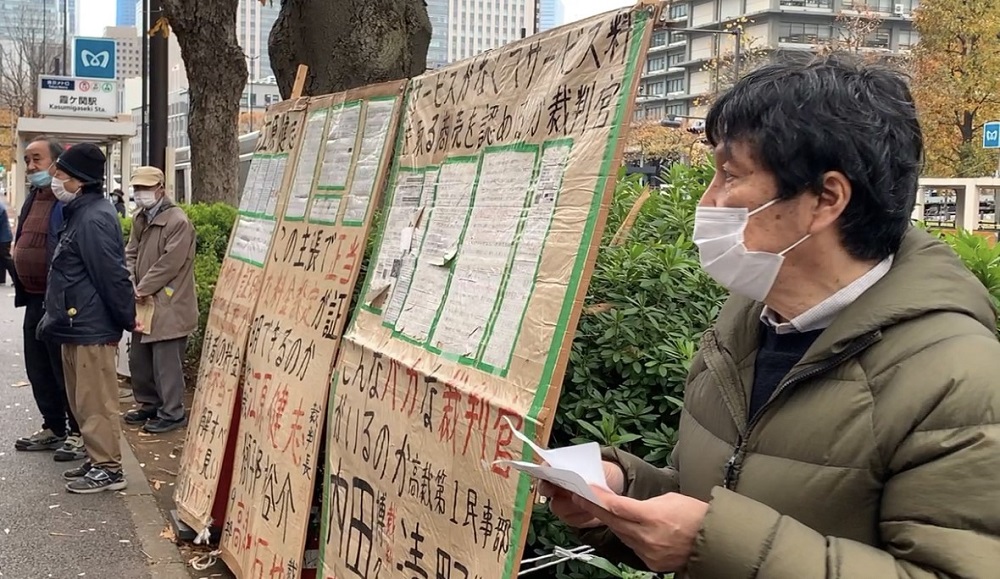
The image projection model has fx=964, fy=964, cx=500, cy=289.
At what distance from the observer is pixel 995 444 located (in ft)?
4.47

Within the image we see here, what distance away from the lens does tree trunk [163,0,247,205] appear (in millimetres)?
10695

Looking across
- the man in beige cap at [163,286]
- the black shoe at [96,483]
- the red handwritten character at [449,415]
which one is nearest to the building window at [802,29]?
the man in beige cap at [163,286]

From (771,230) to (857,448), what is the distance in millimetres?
407

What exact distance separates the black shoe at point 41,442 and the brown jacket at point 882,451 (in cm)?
638

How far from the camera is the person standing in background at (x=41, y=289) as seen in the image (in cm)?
655

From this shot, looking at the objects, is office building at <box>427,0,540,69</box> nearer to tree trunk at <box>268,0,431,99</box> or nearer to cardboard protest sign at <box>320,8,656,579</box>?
tree trunk at <box>268,0,431,99</box>

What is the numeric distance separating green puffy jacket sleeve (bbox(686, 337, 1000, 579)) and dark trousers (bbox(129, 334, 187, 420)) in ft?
20.9

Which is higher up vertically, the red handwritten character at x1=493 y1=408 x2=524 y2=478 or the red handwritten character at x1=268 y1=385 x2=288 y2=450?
the red handwritten character at x1=493 y1=408 x2=524 y2=478

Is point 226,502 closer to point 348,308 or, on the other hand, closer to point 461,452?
point 348,308

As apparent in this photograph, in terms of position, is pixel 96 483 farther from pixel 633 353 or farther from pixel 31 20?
pixel 31 20

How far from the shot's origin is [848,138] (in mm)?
1574

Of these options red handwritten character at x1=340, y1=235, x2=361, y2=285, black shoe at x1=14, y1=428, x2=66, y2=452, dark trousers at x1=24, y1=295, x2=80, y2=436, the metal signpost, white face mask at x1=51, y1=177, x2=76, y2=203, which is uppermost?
the metal signpost

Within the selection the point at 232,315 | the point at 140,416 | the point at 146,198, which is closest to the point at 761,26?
the point at 146,198

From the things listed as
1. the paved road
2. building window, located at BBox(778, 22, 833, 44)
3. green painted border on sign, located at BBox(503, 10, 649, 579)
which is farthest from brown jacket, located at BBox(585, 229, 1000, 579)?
building window, located at BBox(778, 22, 833, 44)
